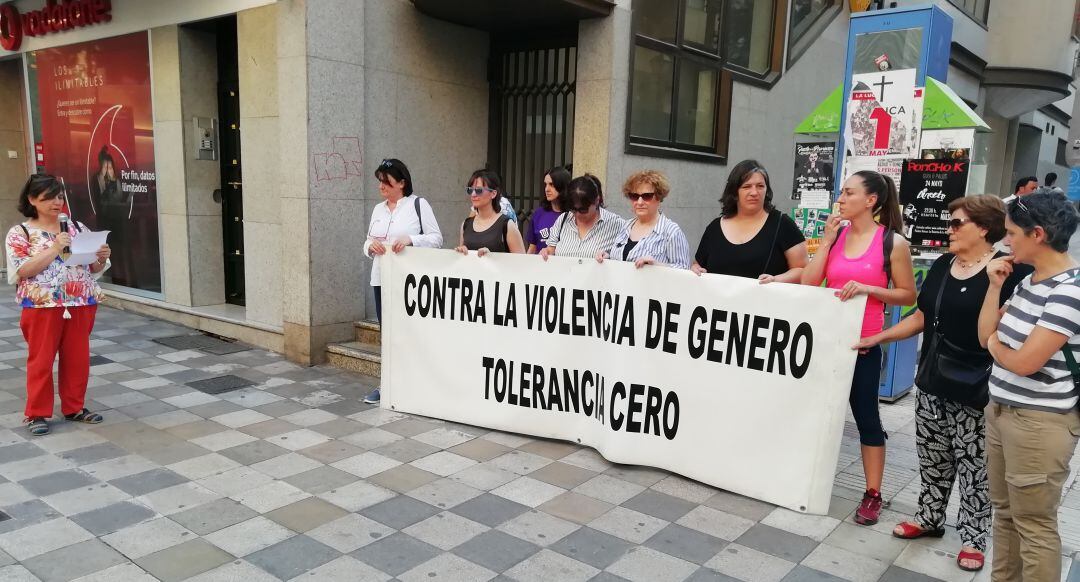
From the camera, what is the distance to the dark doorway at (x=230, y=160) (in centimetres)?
848

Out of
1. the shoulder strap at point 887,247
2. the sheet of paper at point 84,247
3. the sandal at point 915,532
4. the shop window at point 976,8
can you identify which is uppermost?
the shop window at point 976,8

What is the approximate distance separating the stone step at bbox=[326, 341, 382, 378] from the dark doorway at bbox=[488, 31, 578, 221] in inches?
106

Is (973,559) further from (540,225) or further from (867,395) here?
(540,225)

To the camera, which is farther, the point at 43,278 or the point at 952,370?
the point at 43,278

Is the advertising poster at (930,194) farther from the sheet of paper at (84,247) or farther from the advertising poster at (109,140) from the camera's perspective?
the advertising poster at (109,140)

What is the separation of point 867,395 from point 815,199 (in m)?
3.34

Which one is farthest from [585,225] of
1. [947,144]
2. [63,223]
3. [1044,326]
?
[63,223]

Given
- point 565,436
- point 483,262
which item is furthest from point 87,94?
point 565,436

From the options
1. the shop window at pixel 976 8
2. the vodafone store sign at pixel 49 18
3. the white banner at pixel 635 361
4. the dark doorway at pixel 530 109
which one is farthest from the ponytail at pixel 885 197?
the shop window at pixel 976 8

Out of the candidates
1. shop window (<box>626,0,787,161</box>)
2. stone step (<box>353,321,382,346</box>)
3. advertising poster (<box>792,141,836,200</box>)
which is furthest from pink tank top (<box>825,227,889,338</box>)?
stone step (<box>353,321,382,346</box>)

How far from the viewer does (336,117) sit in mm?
7035

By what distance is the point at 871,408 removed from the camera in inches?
157

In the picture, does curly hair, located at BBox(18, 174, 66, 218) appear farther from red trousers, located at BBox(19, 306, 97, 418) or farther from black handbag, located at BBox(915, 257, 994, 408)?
black handbag, located at BBox(915, 257, 994, 408)

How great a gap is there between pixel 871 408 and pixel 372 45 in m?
5.70
